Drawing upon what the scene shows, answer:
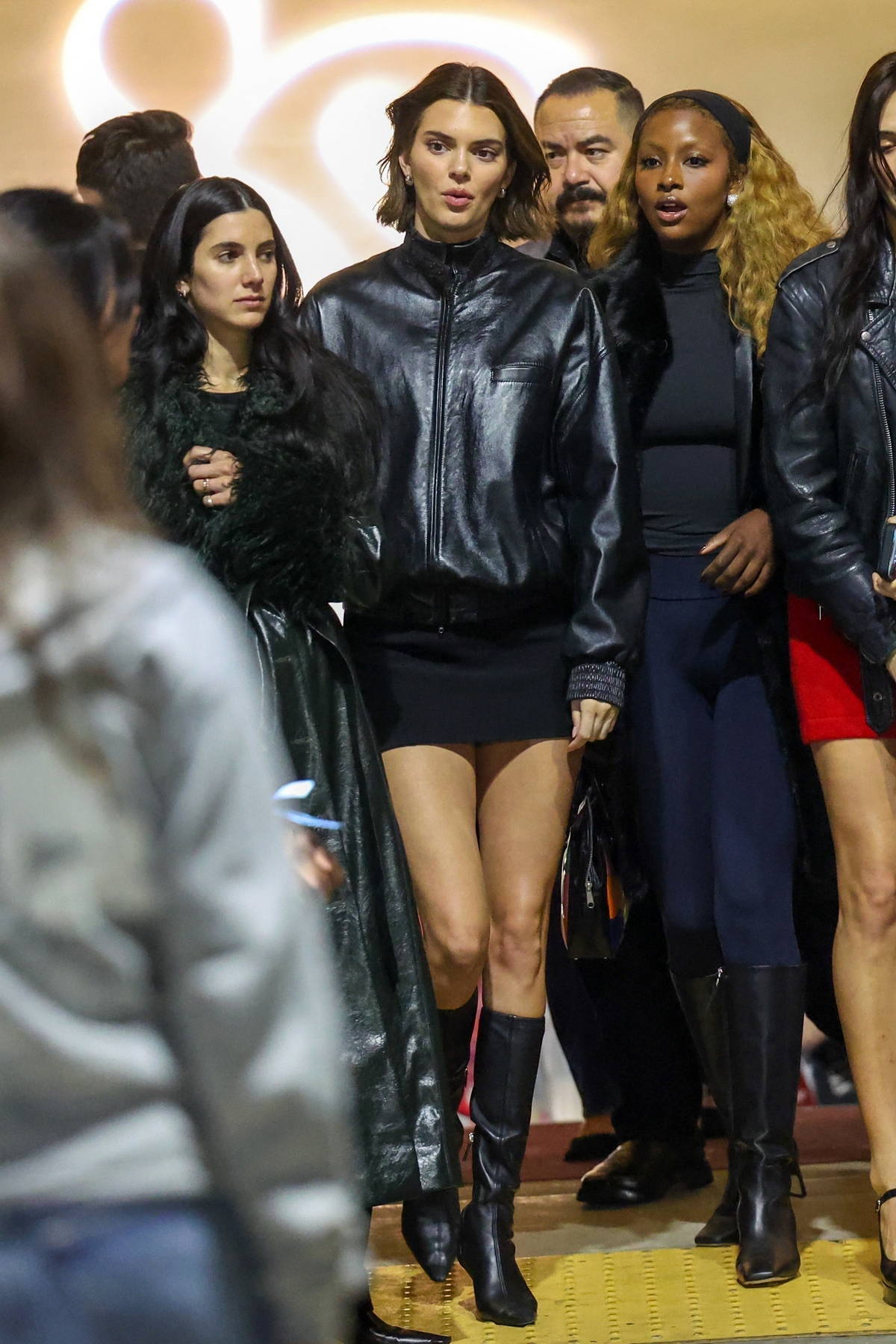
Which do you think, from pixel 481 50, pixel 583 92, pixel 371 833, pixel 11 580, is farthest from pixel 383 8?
pixel 11 580

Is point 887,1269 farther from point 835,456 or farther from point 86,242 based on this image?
point 86,242

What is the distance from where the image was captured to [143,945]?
3.97ft

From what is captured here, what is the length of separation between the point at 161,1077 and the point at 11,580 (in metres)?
0.34

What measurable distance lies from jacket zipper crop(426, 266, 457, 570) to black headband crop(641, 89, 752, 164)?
613 mm

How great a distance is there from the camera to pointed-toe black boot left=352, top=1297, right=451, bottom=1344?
285 cm

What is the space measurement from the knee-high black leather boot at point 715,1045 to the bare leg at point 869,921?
0.27m

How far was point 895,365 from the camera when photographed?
3.10 meters

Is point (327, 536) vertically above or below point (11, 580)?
below

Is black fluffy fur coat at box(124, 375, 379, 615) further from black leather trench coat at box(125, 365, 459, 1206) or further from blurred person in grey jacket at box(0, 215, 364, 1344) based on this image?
blurred person in grey jacket at box(0, 215, 364, 1344)

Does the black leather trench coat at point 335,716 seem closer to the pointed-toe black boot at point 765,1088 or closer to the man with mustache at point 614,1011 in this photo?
the pointed-toe black boot at point 765,1088

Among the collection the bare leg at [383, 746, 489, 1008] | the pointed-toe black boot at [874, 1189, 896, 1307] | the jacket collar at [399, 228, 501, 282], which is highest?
the jacket collar at [399, 228, 501, 282]

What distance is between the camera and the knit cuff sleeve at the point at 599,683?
3123 millimetres

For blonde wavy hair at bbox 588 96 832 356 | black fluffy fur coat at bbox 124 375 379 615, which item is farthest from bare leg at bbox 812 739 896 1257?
black fluffy fur coat at bbox 124 375 379 615

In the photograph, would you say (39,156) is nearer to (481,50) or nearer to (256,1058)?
(481,50)
